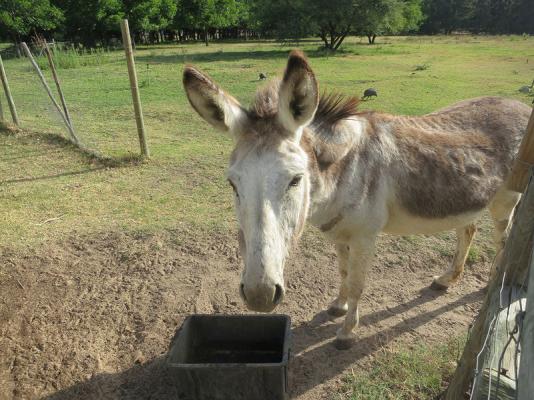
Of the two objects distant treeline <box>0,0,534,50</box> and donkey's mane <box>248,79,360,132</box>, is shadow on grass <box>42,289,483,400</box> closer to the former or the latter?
donkey's mane <box>248,79,360,132</box>

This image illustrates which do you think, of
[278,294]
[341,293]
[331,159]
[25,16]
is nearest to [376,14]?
[25,16]

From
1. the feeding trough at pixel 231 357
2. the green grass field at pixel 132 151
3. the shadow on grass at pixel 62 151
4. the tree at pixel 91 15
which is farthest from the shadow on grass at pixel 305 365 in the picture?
the tree at pixel 91 15

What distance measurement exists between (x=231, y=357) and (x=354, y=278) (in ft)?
4.03

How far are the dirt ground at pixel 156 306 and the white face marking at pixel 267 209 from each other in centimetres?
159

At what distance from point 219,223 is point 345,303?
7.29 feet

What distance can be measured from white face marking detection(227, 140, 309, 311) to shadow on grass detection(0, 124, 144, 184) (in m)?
5.96

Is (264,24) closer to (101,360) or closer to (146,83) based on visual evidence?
(146,83)

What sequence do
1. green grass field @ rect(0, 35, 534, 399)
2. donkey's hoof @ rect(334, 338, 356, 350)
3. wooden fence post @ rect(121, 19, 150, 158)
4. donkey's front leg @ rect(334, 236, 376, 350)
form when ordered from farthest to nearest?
1. wooden fence post @ rect(121, 19, 150, 158)
2. green grass field @ rect(0, 35, 534, 399)
3. donkey's hoof @ rect(334, 338, 356, 350)
4. donkey's front leg @ rect(334, 236, 376, 350)

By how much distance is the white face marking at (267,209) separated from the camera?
1948 mm

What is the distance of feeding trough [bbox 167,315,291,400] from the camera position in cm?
268

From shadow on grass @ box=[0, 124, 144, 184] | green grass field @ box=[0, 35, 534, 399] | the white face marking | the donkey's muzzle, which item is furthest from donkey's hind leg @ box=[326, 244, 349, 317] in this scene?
shadow on grass @ box=[0, 124, 144, 184]

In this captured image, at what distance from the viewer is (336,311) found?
3.86m

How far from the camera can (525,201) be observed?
5.83 ft

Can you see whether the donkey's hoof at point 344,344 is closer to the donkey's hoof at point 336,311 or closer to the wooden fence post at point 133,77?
the donkey's hoof at point 336,311
